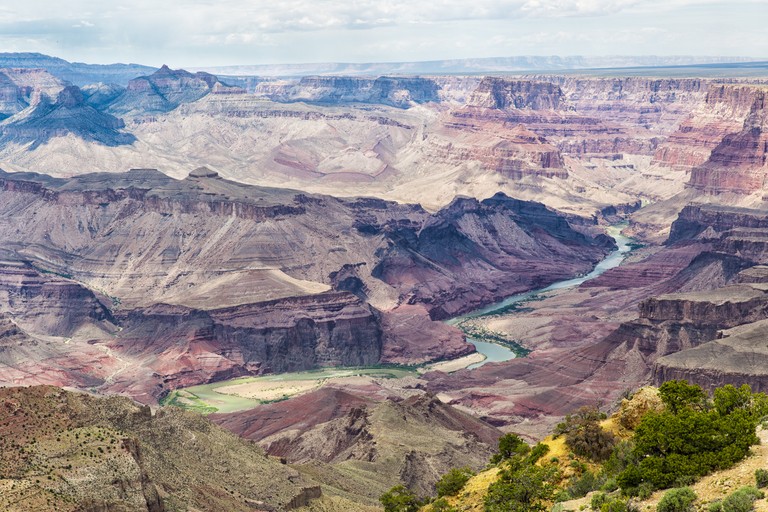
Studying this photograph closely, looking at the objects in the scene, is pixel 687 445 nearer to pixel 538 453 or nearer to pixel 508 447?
pixel 538 453

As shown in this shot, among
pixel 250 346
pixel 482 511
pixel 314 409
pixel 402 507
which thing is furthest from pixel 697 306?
pixel 482 511

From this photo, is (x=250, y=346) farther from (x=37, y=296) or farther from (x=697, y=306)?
(x=697, y=306)

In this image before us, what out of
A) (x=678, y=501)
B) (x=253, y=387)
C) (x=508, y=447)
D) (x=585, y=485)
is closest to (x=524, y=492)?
(x=585, y=485)

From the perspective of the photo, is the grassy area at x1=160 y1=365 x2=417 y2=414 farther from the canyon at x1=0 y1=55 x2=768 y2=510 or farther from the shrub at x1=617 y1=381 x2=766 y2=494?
the shrub at x1=617 y1=381 x2=766 y2=494

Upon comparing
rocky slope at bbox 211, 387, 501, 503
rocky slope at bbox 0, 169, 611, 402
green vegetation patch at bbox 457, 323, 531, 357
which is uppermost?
rocky slope at bbox 211, 387, 501, 503

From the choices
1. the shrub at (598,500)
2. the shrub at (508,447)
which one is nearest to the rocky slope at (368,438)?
the shrub at (508,447)

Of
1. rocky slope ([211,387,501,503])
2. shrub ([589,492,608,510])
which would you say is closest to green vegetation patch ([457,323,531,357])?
rocky slope ([211,387,501,503])
